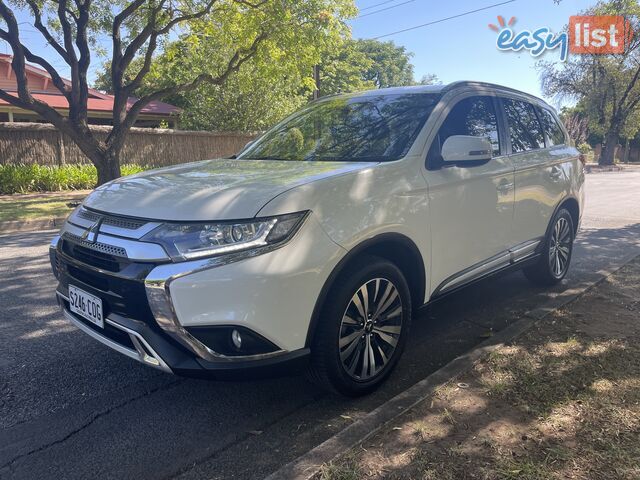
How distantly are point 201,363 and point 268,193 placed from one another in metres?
0.88

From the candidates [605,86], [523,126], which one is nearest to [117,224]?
[523,126]

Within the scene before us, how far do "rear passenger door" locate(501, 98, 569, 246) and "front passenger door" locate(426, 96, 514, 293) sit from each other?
0.61 feet

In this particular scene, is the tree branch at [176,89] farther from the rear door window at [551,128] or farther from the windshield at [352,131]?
the rear door window at [551,128]

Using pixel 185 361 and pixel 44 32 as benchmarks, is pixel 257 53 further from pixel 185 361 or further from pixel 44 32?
pixel 185 361

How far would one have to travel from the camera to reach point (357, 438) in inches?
95.0

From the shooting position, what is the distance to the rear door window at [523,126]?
4.27 metres

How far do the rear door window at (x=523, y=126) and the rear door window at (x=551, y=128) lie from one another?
0.51 ft

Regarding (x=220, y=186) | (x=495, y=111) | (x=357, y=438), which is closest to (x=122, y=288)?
(x=220, y=186)

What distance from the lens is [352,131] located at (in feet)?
11.8

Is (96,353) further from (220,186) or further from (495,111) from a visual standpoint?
(495,111)

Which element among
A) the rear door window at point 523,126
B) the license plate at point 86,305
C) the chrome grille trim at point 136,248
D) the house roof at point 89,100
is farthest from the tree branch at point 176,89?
the chrome grille trim at point 136,248

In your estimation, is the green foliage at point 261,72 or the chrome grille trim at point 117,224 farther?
the green foliage at point 261,72

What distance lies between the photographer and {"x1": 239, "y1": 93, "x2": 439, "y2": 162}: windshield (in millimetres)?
3311

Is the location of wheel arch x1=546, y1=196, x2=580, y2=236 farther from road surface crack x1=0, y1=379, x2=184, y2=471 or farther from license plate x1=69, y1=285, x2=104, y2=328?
license plate x1=69, y1=285, x2=104, y2=328
